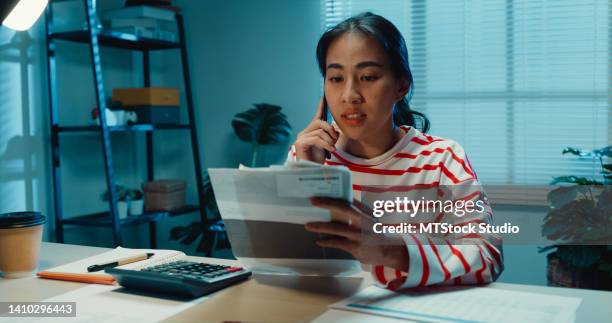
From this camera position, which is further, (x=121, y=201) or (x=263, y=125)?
(x=263, y=125)

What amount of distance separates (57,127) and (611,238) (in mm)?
2359

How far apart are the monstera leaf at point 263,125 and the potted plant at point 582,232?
4.31ft

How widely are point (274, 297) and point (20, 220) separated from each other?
0.54 meters

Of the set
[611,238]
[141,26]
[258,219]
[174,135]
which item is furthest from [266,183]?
[174,135]

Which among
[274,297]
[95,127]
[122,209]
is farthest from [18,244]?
[122,209]

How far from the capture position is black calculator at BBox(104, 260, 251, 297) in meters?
1.01

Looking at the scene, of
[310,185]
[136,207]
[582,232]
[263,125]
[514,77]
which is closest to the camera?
[310,185]

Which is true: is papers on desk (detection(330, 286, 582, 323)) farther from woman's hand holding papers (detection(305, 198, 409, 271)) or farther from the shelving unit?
the shelving unit

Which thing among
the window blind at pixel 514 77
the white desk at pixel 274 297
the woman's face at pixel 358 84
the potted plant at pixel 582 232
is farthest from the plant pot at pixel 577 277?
the white desk at pixel 274 297

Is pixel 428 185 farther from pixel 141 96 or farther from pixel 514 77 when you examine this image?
pixel 141 96

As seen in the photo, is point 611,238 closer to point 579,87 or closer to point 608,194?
point 608,194

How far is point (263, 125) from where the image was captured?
3111 millimetres

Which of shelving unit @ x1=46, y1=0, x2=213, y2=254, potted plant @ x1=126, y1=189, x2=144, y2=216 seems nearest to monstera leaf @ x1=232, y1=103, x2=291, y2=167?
shelving unit @ x1=46, y1=0, x2=213, y2=254

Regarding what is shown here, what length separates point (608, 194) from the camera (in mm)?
2426
